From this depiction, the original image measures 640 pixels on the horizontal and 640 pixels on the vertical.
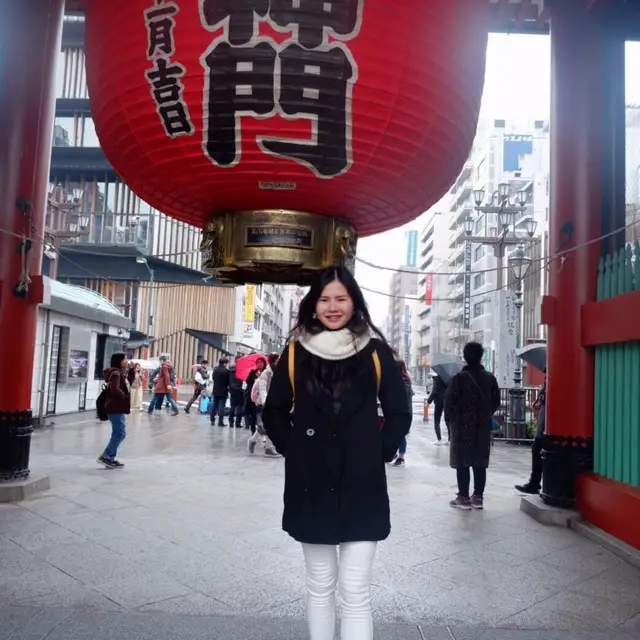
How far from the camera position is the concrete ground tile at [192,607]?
3486mm

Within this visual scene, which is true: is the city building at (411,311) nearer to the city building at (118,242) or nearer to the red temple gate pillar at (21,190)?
the city building at (118,242)

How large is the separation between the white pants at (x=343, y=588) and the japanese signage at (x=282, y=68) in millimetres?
1627

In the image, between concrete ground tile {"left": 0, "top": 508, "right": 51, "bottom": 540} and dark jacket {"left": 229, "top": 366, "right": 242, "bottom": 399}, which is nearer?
concrete ground tile {"left": 0, "top": 508, "right": 51, "bottom": 540}

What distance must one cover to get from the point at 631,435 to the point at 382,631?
293 cm

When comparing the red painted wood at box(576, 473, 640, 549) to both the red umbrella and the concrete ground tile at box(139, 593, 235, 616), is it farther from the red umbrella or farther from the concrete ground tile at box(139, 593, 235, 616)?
the red umbrella

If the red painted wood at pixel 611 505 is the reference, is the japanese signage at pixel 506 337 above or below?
above

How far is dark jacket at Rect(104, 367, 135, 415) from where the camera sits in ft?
26.9

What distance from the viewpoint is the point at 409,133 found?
9.12 ft

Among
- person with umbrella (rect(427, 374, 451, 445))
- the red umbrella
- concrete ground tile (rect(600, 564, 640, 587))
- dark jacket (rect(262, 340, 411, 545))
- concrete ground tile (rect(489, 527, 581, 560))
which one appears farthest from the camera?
the red umbrella

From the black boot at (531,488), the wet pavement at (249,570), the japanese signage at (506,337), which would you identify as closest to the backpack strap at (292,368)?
the wet pavement at (249,570)

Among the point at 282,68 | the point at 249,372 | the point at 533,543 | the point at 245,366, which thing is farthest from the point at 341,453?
the point at 245,366

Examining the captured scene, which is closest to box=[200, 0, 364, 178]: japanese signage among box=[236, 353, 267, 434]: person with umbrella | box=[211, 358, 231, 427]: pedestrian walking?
box=[236, 353, 267, 434]: person with umbrella

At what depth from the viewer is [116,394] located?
27.1 feet

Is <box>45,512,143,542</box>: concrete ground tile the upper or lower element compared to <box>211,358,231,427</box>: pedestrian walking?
lower
